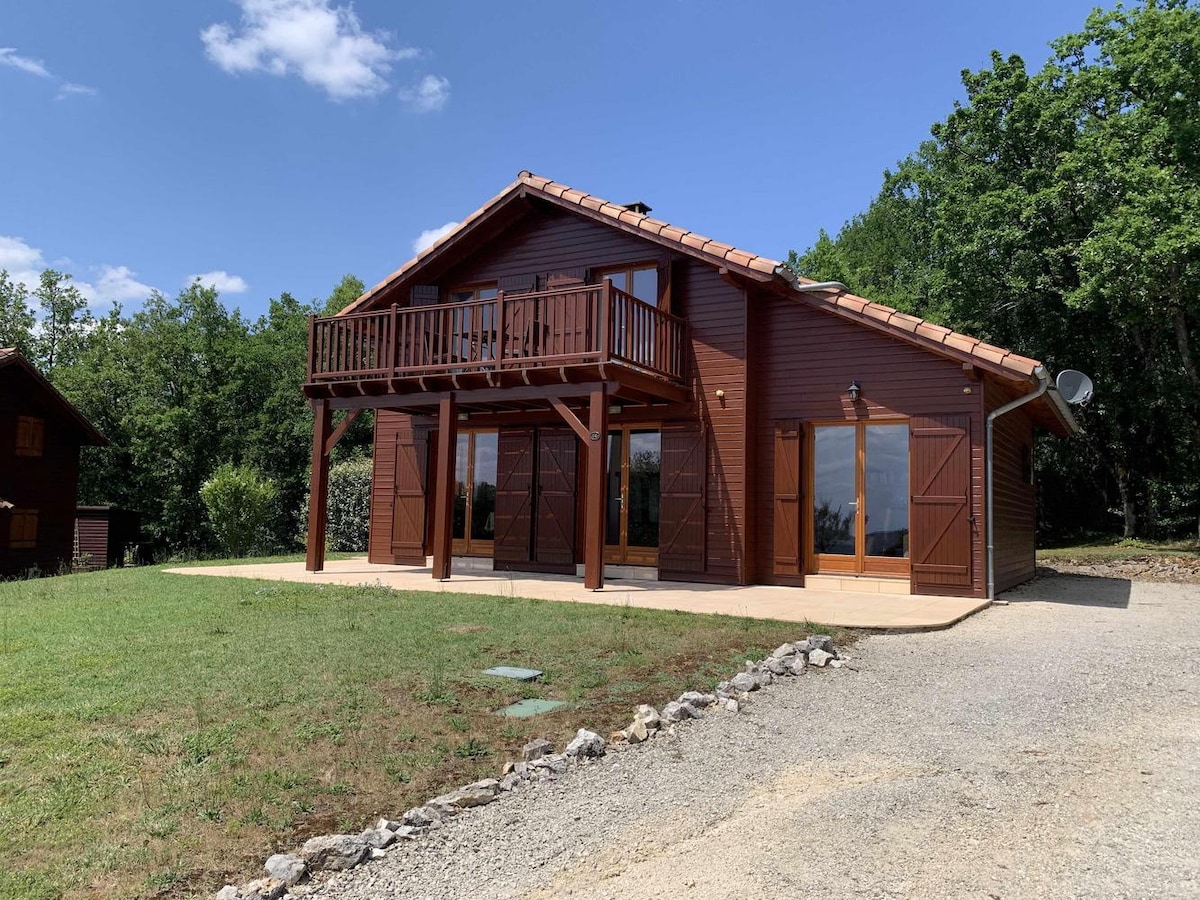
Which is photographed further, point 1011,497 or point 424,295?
point 424,295

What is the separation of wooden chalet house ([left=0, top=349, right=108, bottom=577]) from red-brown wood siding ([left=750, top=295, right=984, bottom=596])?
17751 millimetres

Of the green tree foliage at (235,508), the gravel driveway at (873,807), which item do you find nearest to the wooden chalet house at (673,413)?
Answer: the gravel driveway at (873,807)

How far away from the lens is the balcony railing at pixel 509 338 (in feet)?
32.7

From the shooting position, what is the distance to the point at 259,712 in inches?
169

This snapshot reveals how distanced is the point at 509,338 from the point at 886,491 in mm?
5438

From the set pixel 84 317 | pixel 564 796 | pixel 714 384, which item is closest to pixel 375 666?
pixel 564 796

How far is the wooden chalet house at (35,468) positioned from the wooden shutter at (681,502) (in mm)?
16332

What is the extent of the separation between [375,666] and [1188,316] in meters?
19.6

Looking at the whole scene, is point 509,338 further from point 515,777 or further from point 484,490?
point 515,777

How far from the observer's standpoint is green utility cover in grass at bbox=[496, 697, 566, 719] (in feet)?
14.6

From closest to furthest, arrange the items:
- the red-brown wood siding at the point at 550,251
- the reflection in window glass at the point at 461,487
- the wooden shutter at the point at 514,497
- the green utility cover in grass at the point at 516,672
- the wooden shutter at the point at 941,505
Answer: the green utility cover in grass at the point at 516,672
the wooden shutter at the point at 941,505
the red-brown wood siding at the point at 550,251
the wooden shutter at the point at 514,497
the reflection in window glass at the point at 461,487

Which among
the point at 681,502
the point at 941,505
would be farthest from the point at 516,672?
the point at 941,505

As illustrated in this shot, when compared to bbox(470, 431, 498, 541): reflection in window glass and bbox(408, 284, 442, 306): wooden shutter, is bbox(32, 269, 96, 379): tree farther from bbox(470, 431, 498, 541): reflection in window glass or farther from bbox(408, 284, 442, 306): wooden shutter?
bbox(470, 431, 498, 541): reflection in window glass

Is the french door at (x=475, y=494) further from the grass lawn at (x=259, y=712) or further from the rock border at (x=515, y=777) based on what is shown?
the rock border at (x=515, y=777)
